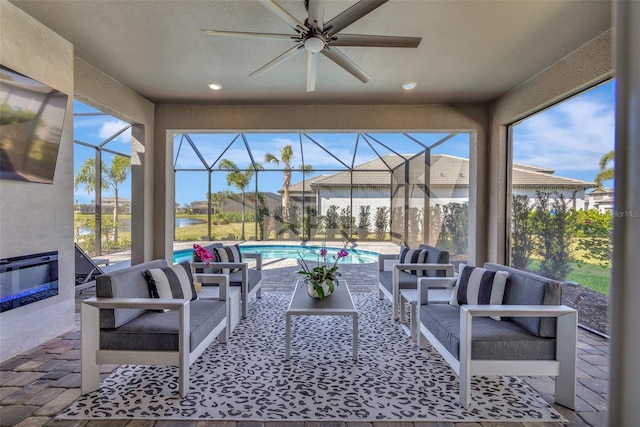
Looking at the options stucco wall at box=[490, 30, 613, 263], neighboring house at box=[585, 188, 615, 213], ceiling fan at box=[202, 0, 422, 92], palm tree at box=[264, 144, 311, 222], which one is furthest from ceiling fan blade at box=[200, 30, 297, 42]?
palm tree at box=[264, 144, 311, 222]

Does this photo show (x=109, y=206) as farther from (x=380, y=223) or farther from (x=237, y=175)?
(x=380, y=223)

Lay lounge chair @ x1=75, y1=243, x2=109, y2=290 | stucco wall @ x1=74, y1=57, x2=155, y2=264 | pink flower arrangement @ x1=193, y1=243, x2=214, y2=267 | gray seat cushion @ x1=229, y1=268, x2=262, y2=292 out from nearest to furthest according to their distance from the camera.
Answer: pink flower arrangement @ x1=193, y1=243, x2=214, y2=267
gray seat cushion @ x1=229, y1=268, x2=262, y2=292
stucco wall @ x1=74, y1=57, x2=155, y2=264
lounge chair @ x1=75, y1=243, x2=109, y2=290

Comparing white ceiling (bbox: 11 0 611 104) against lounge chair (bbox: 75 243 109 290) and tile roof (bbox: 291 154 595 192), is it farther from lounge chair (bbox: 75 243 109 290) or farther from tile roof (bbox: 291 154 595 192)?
lounge chair (bbox: 75 243 109 290)

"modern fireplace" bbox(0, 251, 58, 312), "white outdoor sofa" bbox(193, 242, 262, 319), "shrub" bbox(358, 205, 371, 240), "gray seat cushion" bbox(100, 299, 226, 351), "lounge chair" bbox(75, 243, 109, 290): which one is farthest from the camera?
"shrub" bbox(358, 205, 371, 240)

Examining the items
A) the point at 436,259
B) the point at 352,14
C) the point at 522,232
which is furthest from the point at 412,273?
the point at 352,14

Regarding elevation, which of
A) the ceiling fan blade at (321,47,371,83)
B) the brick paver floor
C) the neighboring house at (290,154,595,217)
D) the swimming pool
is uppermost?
the ceiling fan blade at (321,47,371,83)

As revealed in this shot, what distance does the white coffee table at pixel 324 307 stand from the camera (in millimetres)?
2738

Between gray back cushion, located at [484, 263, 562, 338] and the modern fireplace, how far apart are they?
414 centimetres

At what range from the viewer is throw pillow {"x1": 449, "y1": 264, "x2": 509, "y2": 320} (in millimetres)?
2475

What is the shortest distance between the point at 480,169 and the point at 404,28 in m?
2.67

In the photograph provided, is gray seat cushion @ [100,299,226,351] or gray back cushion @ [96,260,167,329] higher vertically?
gray back cushion @ [96,260,167,329]

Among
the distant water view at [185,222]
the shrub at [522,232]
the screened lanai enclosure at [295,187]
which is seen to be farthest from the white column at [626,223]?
the distant water view at [185,222]

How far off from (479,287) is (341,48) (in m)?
2.64

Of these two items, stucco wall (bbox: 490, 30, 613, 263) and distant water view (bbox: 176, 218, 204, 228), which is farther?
distant water view (bbox: 176, 218, 204, 228)
